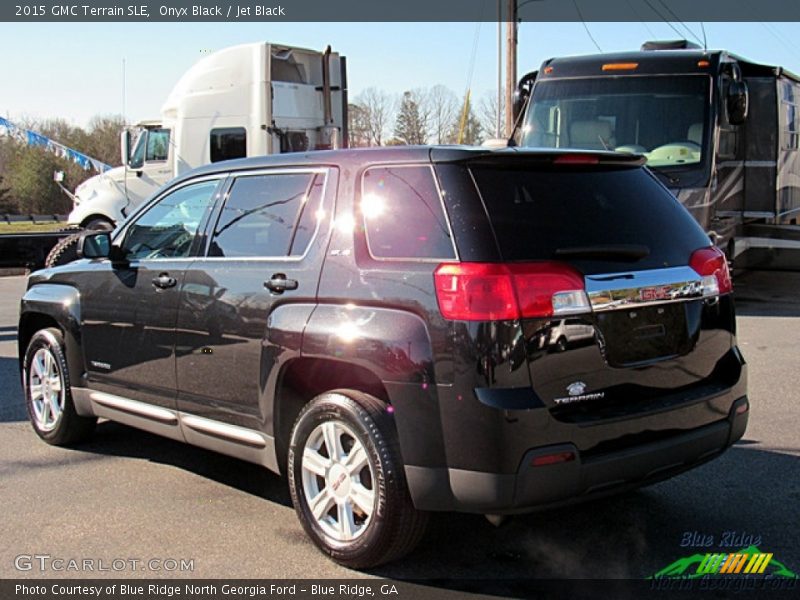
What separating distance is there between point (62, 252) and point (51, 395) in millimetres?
8341

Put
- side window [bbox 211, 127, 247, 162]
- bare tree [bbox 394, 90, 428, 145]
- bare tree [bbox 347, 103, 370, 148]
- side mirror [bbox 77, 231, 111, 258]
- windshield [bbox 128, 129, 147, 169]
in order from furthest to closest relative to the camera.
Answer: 1. bare tree [bbox 394, 90, 428, 145]
2. bare tree [bbox 347, 103, 370, 148]
3. windshield [bbox 128, 129, 147, 169]
4. side window [bbox 211, 127, 247, 162]
5. side mirror [bbox 77, 231, 111, 258]

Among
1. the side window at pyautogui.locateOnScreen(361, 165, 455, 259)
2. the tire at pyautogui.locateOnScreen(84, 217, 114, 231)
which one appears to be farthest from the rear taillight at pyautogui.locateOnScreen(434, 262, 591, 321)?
the tire at pyautogui.locateOnScreen(84, 217, 114, 231)

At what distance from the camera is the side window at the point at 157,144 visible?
17031 millimetres

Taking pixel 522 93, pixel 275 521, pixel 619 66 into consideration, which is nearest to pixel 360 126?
pixel 522 93

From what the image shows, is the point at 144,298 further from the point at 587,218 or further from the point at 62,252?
the point at 62,252

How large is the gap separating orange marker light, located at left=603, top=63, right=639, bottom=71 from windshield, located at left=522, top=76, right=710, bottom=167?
145 mm

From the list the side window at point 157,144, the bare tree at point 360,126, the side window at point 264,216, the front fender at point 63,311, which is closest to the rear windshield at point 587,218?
the side window at point 264,216

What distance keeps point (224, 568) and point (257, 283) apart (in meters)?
1.34

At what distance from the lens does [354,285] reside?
13.2 feet

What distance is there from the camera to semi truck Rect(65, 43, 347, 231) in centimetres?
1572

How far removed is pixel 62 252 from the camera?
45.3ft

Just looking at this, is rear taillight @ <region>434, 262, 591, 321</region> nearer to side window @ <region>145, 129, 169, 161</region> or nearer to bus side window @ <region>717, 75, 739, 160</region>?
bus side window @ <region>717, 75, 739, 160</region>

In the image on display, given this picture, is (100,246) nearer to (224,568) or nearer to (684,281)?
(224,568)

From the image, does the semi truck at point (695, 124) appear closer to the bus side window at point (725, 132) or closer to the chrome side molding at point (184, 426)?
the bus side window at point (725, 132)
